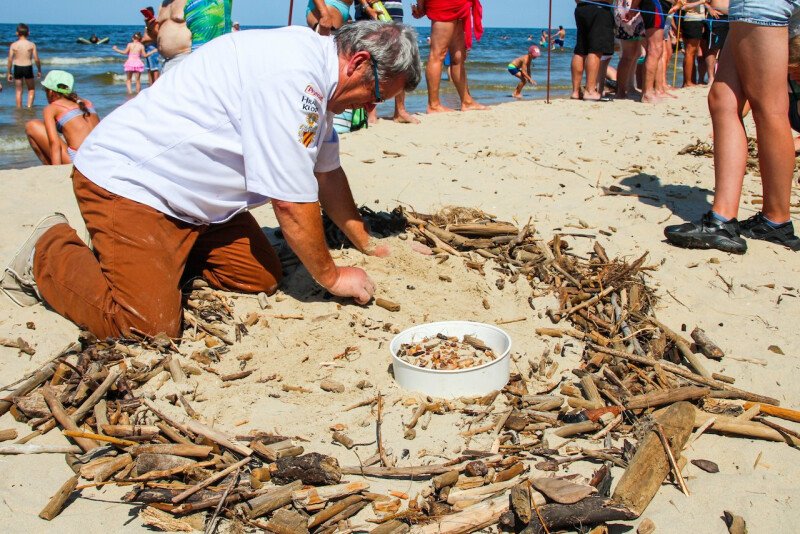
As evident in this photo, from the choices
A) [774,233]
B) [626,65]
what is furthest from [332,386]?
[626,65]

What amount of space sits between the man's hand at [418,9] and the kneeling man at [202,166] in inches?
226

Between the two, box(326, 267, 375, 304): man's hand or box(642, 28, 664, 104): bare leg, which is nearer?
box(326, 267, 375, 304): man's hand

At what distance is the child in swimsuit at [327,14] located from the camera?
715cm

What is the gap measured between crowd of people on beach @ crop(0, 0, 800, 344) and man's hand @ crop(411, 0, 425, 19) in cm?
508

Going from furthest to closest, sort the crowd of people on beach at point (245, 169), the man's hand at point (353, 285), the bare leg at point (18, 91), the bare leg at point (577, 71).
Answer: the bare leg at point (18, 91), the bare leg at point (577, 71), the man's hand at point (353, 285), the crowd of people on beach at point (245, 169)

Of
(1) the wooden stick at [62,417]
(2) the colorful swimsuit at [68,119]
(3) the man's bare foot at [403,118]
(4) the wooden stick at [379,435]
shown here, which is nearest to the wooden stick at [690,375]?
(4) the wooden stick at [379,435]

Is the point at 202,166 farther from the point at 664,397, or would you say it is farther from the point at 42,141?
the point at 42,141

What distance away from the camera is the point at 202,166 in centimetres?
329

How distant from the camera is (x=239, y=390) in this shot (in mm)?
2973

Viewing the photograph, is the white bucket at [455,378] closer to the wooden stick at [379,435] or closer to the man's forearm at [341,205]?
the wooden stick at [379,435]

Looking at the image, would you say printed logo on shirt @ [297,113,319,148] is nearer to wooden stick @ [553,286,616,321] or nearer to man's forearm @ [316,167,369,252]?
man's forearm @ [316,167,369,252]

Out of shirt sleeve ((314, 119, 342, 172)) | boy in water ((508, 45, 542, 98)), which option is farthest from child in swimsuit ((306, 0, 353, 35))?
boy in water ((508, 45, 542, 98))

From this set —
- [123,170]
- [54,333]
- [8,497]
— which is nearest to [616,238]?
[123,170]

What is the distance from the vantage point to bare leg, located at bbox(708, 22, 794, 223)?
158 inches
